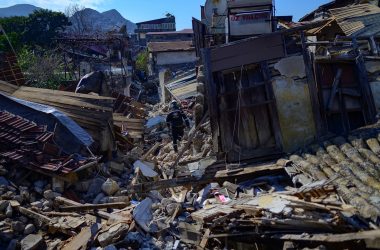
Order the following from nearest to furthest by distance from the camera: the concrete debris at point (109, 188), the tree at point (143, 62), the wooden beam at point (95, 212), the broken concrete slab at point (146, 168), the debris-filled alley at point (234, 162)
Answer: the debris-filled alley at point (234, 162)
the wooden beam at point (95, 212)
the concrete debris at point (109, 188)
the broken concrete slab at point (146, 168)
the tree at point (143, 62)

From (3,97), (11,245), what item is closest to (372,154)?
(11,245)

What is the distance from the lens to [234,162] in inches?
347

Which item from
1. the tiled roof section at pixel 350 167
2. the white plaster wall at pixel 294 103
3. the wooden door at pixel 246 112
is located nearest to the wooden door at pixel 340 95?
the white plaster wall at pixel 294 103

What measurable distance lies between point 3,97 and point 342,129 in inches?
387

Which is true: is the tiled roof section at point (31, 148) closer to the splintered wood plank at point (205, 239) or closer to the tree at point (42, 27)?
the splintered wood plank at point (205, 239)

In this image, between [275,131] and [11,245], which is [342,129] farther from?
[11,245]

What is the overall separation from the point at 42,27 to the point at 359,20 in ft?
102

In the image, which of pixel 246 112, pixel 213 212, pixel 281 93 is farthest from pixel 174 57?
pixel 213 212

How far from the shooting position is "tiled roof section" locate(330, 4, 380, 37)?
13.0 m

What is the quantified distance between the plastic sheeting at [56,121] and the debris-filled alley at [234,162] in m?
0.04

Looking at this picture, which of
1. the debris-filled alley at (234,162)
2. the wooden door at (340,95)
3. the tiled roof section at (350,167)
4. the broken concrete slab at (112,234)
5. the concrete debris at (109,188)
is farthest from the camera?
the concrete debris at (109,188)

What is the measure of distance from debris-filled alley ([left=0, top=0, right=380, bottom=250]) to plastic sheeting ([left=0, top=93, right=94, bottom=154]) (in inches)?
1.5

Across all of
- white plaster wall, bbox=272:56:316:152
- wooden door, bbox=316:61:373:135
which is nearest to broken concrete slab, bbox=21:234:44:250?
white plaster wall, bbox=272:56:316:152

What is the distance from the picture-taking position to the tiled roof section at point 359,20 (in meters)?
13.0
